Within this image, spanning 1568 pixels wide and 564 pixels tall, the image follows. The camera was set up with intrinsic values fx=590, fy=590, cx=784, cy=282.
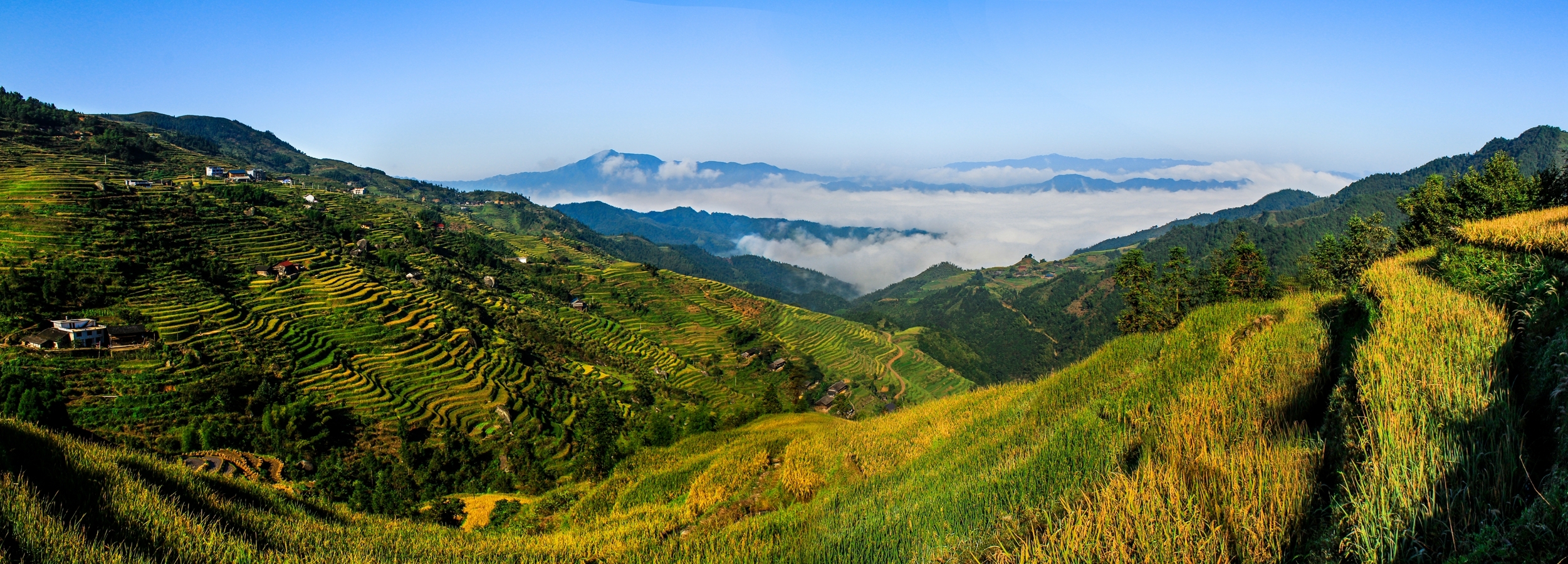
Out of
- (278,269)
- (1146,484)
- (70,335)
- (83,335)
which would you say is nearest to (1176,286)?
(1146,484)

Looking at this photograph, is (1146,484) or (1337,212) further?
(1337,212)

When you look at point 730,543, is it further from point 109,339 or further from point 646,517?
point 109,339

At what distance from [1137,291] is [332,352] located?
4620cm

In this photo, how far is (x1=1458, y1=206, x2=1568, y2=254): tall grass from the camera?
6.26 meters

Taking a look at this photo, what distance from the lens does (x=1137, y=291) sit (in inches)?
1153

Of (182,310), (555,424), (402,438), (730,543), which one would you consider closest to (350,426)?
(402,438)

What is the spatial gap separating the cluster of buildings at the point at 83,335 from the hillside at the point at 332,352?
65 cm

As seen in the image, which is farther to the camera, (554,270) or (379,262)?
(554,270)

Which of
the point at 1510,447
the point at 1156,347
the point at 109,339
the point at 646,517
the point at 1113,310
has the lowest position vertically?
the point at 1113,310

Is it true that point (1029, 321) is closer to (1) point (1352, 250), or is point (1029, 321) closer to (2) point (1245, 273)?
(1) point (1352, 250)

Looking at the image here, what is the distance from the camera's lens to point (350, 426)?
103ft

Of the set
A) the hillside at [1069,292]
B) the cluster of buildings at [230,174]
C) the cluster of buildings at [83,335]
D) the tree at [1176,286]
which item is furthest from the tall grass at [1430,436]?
the cluster of buildings at [230,174]

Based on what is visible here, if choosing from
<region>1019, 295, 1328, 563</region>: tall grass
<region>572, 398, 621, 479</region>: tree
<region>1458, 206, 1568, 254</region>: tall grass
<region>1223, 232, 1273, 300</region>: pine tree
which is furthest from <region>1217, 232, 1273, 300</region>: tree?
<region>572, 398, 621, 479</region>: tree

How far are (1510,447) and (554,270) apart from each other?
90.4 metres
